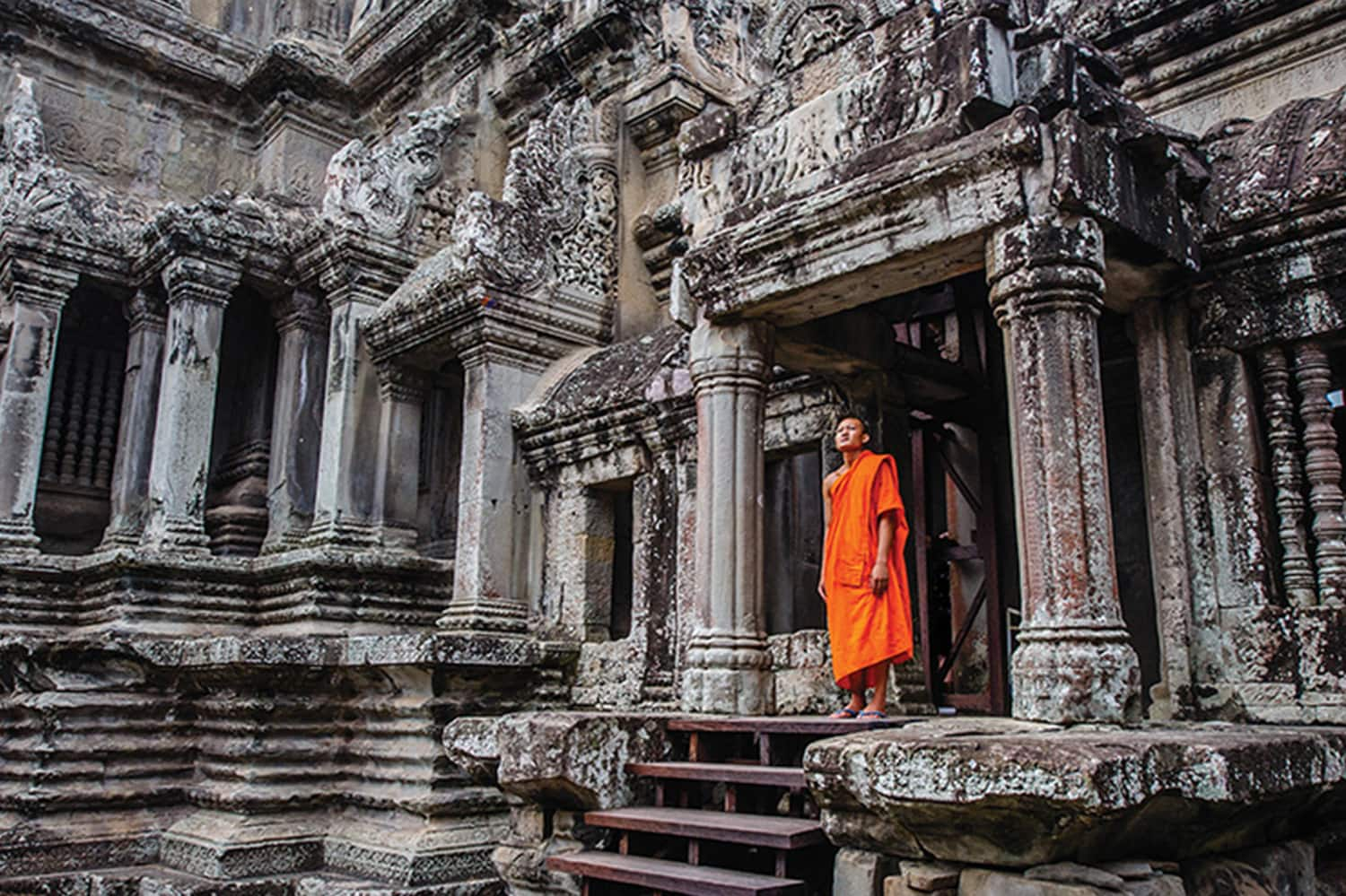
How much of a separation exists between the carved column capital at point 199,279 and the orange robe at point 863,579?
22.8ft

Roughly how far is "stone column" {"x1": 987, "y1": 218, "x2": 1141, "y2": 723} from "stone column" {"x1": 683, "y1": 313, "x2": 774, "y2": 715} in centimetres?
167

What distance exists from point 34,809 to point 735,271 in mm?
6422

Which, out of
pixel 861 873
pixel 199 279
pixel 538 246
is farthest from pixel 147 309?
pixel 861 873

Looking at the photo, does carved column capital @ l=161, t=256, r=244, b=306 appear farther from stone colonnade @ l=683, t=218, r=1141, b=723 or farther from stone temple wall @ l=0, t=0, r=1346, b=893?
stone colonnade @ l=683, t=218, r=1141, b=723

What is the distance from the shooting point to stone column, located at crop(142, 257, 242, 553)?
10305 mm

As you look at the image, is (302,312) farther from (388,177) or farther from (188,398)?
(388,177)

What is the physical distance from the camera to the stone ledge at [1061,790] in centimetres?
371

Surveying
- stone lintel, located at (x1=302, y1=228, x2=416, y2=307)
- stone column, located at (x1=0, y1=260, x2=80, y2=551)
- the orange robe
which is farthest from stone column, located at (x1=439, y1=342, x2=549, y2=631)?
stone column, located at (x1=0, y1=260, x2=80, y2=551)

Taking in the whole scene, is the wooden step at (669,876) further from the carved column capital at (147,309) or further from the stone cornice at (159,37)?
the stone cornice at (159,37)

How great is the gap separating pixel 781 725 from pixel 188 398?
288 inches

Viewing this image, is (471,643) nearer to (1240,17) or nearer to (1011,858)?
(1011,858)

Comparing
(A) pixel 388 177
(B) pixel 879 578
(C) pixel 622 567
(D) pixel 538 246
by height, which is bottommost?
(B) pixel 879 578

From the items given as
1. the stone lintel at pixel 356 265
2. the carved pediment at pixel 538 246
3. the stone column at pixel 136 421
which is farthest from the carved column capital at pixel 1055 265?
the stone column at pixel 136 421

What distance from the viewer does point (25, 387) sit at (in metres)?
10.5
